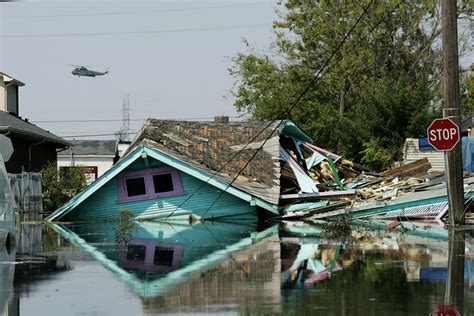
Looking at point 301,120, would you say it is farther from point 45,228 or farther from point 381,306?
point 381,306

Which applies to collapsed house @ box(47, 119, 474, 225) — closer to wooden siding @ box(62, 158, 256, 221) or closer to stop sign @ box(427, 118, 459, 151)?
wooden siding @ box(62, 158, 256, 221)

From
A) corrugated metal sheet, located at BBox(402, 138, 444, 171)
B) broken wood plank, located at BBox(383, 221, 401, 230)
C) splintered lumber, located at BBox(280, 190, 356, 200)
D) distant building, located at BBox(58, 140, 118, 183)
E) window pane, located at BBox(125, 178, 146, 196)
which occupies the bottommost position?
broken wood plank, located at BBox(383, 221, 401, 230)

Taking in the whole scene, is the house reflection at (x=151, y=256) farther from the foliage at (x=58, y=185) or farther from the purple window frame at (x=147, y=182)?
the foliage at (x=58, y=185)

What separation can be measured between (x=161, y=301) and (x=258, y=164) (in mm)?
20376

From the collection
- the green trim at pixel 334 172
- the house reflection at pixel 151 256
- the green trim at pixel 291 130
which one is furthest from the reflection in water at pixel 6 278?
the green trim at pixel 291 130

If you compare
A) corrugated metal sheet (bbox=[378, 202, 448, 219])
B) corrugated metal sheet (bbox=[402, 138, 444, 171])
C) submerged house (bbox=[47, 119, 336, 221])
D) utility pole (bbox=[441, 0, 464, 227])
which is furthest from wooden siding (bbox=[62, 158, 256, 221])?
corrugated metal sheet (bbox=[402, 138, 444, 171])

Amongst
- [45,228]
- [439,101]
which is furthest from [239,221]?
[439,101]

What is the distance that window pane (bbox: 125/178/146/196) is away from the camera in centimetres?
3052

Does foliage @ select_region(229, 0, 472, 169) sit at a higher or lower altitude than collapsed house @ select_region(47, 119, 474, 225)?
higher

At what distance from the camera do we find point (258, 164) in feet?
101

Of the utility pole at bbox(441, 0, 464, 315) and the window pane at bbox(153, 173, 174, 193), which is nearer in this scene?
the utility pole at bbox(441, 0, 464, 315)

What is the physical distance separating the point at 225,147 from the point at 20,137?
10930 millimetres

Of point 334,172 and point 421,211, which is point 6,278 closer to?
point 421,211

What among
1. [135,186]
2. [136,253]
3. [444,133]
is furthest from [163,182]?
[136,253]
